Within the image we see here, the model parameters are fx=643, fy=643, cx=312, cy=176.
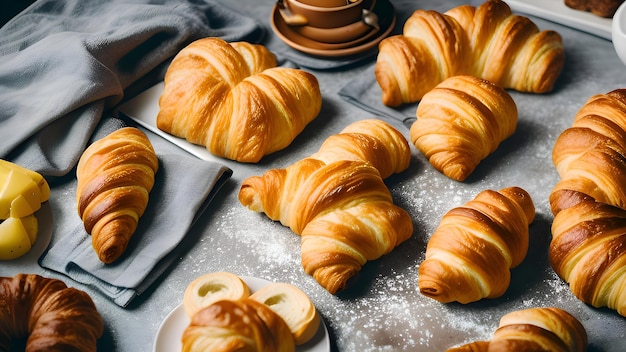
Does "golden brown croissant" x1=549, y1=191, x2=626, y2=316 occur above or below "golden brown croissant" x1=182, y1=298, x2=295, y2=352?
above

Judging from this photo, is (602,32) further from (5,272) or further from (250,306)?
(5,272)

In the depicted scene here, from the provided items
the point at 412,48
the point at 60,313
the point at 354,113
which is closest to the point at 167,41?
the point at 354,113

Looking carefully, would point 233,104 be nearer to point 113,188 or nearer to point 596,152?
point 113,188

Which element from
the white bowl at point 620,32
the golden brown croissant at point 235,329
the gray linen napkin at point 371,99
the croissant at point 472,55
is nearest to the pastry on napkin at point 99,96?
the golden brown croissant at point 235,329

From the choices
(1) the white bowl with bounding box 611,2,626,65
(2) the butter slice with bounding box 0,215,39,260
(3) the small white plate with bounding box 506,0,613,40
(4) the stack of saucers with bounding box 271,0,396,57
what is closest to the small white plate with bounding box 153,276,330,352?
(2) the butter slice with bounding box 0,215,39,260

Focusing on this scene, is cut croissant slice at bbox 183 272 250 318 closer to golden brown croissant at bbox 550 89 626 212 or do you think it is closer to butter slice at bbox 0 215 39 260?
butter slice at bbox 0 215 39 260

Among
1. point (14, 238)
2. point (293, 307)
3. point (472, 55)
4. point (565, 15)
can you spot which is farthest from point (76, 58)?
point (565, 15)

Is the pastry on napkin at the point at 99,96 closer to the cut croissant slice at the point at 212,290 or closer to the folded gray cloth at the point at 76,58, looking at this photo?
the folded gray cloth at the point at 76,58
